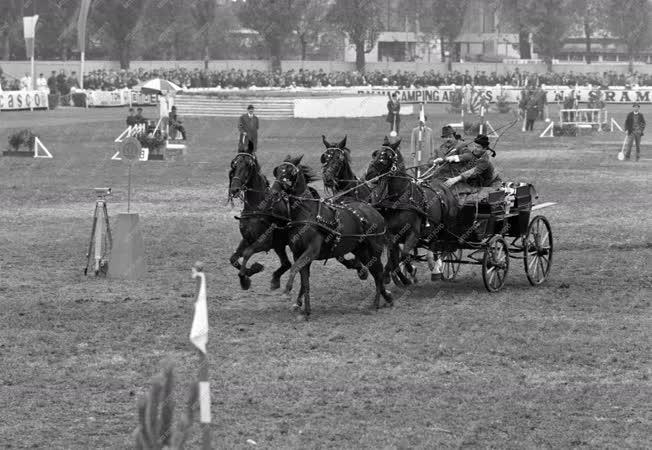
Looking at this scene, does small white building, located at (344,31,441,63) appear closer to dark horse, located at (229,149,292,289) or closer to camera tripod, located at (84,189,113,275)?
camera tripod, located at (84,189,113,275)

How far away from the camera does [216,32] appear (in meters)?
93.6

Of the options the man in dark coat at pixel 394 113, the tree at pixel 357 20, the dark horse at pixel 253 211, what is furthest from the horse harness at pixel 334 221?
the tree at pixel 357 20

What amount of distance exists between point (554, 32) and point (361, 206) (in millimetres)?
89645

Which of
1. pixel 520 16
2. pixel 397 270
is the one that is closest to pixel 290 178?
pixel 397 270

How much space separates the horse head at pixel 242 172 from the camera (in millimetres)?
A: 13914

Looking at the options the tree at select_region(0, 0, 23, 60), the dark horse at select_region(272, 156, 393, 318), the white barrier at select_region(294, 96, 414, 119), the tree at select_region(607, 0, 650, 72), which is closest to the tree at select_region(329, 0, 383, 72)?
the tree at select_region(0, 0, 23, 60)

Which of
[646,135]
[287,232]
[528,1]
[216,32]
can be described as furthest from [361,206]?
[528,1]

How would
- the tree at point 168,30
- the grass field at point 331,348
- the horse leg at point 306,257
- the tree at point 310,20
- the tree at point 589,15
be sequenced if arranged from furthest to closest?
the tree at point 589,15
the tree at point 310,20
the tree at point 168,30
the horse leg at point 306,257
the grass field at point 331,348

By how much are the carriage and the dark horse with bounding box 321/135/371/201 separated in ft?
3.23

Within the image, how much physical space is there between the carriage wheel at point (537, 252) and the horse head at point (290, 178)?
364 cm

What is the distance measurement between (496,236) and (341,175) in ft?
6.83

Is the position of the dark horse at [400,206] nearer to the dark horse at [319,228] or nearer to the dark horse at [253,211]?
the dark horse at [319,228]

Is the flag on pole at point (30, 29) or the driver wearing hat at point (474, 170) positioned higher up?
the flag on pole at point (30, 29)

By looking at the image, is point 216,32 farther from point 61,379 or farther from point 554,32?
point 61,379
